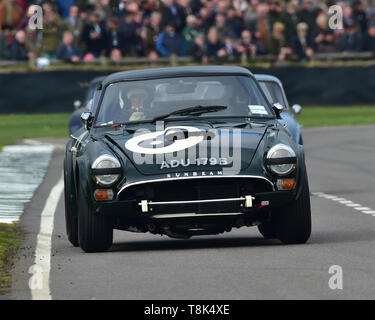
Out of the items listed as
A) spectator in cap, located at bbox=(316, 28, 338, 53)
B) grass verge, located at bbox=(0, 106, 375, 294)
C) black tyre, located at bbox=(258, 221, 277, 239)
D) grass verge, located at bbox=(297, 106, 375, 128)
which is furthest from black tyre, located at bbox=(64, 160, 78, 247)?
spectator in cap, located at bbox=(316, 28, 338, 53)

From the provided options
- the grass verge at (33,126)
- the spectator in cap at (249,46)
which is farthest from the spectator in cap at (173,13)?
the grass verge at (33,126)

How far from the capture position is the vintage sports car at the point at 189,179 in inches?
384

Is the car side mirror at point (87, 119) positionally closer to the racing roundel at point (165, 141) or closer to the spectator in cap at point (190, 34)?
A: the racing roundel at point (165, 141)

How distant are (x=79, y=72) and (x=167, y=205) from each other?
70.6 feet

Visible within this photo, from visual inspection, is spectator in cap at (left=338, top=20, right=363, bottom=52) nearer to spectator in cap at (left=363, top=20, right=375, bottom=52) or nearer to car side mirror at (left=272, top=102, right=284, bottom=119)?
spectator in cap at (left=363, top=20, right=375, bottom=52)

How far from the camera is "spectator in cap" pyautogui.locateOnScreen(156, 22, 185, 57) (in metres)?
30.7

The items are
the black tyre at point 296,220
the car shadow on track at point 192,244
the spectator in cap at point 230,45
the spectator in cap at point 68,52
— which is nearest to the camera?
the black tyre at point 296,220

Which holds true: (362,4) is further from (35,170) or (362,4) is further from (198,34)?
(35,170)

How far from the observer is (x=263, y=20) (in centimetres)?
3067

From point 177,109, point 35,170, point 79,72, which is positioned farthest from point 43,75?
point 177,109

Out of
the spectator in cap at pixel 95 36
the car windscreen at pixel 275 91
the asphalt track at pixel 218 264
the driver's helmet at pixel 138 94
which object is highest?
the spectator in cap at pixel 95 36

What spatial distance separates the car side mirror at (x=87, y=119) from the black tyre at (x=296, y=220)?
1934 mm

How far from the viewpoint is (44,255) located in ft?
33.7

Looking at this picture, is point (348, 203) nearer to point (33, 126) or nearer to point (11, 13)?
point (11, 13)
